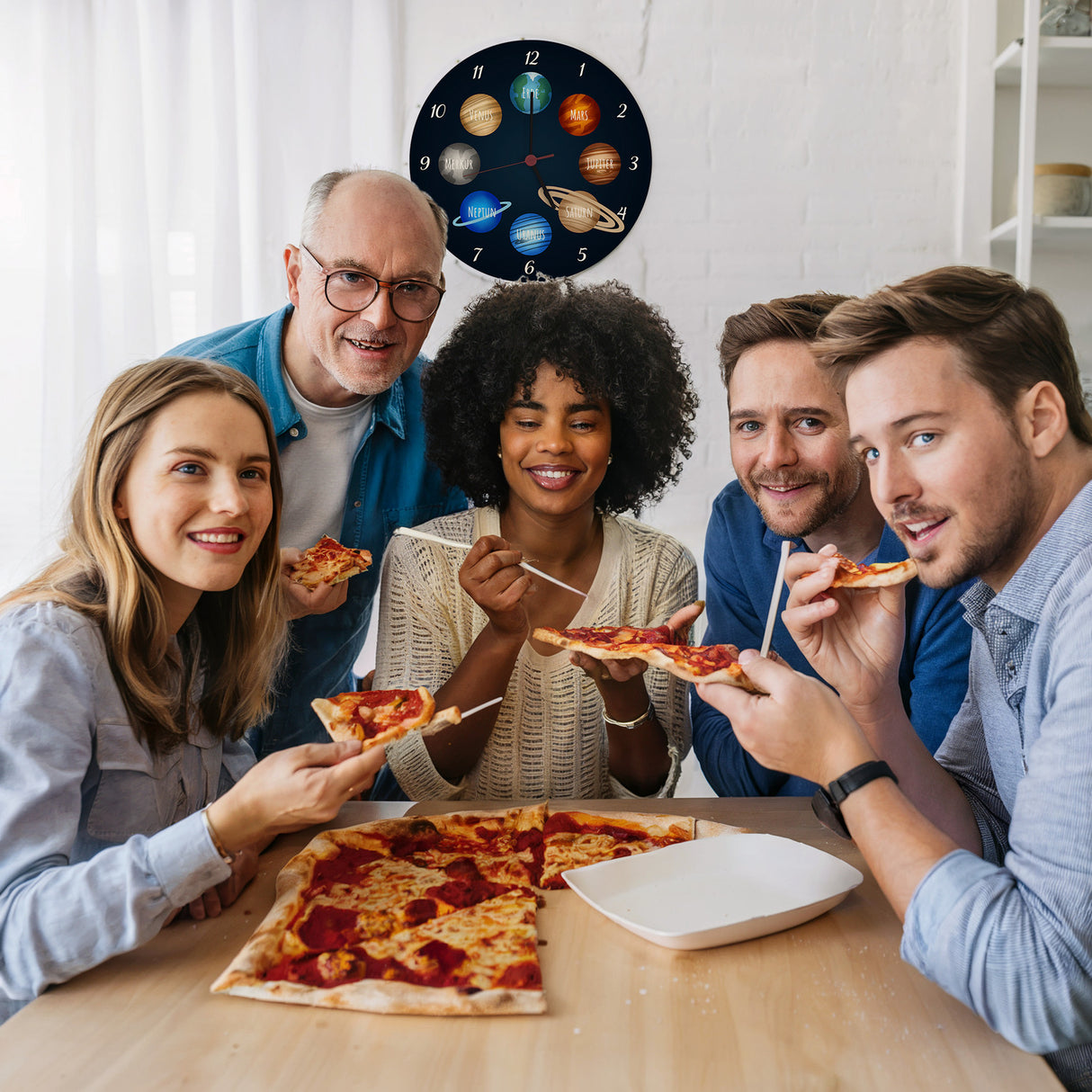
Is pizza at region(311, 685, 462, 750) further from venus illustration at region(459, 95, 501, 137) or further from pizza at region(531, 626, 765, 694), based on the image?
venus illustration at region(459, 95, 501, 137)

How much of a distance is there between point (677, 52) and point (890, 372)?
2735mm

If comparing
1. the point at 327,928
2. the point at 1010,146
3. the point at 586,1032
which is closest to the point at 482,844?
the point at 327,928

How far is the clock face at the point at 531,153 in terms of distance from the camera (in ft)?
12.6

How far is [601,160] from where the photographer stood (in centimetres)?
388

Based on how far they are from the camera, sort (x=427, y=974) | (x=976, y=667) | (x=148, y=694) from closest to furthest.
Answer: (x=427, y=974)
(x=148, y=694)
(x=976, y=667)

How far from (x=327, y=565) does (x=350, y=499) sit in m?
0.48

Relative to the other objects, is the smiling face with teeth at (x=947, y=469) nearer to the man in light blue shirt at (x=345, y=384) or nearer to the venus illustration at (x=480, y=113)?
the man in light blue shirt at (x=345, y=384)

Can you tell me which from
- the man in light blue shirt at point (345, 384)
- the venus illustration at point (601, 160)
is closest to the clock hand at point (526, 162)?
the venus illustration at point (601, 160)

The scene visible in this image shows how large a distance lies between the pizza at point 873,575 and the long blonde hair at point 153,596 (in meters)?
1.18

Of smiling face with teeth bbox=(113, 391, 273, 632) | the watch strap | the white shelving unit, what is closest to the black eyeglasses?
smiling face with teeth bbox=(113, 391, 273, 632)

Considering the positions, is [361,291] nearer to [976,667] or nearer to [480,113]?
[480,113]

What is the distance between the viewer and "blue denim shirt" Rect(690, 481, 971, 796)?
7.66 feet

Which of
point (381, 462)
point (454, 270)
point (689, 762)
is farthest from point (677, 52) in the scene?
point (689, 762)

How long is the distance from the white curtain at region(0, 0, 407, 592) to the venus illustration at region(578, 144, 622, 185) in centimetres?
76
